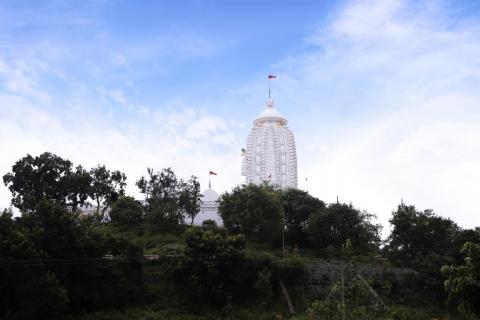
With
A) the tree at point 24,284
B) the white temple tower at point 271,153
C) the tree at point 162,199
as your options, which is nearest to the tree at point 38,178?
the tree at point 162,199

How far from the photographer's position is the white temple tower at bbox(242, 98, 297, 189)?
185 feet

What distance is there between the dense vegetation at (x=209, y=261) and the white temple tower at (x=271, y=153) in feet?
69.2

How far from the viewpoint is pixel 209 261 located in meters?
25.1

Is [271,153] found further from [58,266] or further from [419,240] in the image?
[58,266]

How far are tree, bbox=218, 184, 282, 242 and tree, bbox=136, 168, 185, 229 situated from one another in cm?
321

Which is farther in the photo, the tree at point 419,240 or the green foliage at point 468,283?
the tree at point 419,240

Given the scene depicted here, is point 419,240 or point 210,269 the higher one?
point 419,240

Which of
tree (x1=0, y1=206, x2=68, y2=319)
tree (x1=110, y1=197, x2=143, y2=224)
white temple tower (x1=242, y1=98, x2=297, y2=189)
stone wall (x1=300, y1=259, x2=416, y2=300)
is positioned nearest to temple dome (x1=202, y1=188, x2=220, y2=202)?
white temple tower (x1=242, y1=98, x2=297, y2=189)

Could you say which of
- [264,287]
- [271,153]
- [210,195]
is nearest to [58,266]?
[264,287]

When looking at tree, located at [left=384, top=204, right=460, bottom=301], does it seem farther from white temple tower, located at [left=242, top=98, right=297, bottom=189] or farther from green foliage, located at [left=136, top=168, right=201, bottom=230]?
white temple tower, located at [left=242, top=98, right=297, bottom=189]

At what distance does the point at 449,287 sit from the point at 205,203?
1513 inches

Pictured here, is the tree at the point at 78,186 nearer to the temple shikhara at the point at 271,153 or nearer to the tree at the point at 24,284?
the tree at the point at 24,284

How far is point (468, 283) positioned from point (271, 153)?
153ft

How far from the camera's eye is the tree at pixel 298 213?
36.3m
